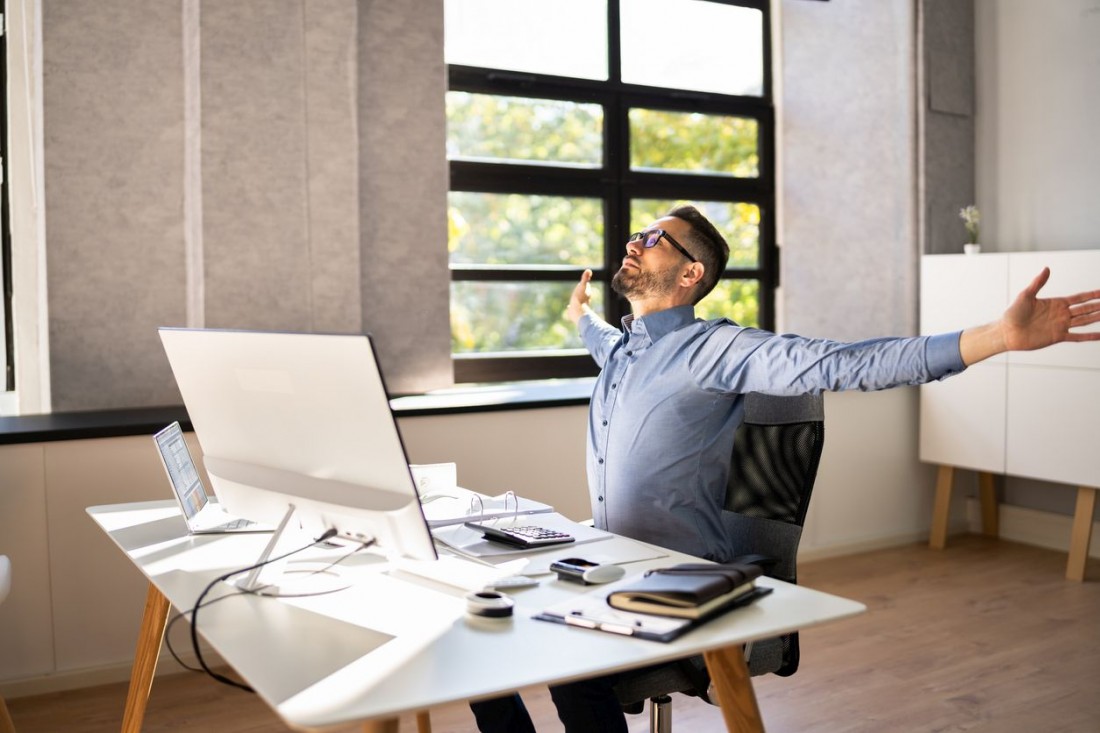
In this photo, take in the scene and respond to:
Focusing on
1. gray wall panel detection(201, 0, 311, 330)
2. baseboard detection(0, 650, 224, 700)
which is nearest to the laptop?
baseboard detection(0, 650, 224, 700)

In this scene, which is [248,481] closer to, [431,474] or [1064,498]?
[431,474]

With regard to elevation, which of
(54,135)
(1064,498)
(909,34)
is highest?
(909,34)

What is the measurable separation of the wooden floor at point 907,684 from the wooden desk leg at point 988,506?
2.88ft

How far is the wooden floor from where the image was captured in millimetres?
3066

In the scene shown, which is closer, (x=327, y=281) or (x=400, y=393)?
(x=327, y=281)

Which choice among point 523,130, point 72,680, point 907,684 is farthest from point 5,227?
point 907,684

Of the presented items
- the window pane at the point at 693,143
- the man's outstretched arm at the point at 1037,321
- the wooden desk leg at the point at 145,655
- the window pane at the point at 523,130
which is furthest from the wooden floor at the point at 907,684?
the window pane at the point at 523,130

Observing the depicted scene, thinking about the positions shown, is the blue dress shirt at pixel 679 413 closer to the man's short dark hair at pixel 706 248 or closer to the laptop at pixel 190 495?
the man's short dark hair at pixel 706 248

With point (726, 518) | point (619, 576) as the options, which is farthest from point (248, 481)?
point (726, 518)

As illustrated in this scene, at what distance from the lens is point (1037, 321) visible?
1755 millimetres

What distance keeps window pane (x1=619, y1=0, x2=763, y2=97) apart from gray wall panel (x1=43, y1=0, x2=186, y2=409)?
2.16 meters

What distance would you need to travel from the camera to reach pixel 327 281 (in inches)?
156

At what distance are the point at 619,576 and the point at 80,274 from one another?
2.56 m

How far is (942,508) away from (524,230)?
2.46 m
